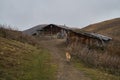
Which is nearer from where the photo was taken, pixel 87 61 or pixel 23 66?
pixel 23 66

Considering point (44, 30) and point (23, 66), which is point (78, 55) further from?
point (44, 30)

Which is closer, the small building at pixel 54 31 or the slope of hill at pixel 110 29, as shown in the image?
the small building at pixel 54 31

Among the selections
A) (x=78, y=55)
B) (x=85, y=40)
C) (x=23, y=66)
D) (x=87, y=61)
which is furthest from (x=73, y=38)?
(x=23, y=66)

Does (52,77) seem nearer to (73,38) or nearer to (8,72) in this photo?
(8,72)

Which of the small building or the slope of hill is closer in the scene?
the small building

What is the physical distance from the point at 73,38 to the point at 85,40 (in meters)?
2.74

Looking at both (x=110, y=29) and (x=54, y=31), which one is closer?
(x=54, y=31)

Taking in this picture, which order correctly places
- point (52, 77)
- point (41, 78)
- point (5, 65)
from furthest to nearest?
1. point (5, 65)
2. point (52, 77)
3. point (41, 78)

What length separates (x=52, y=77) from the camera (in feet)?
49.8

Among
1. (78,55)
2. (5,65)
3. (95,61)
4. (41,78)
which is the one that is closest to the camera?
(41,78)

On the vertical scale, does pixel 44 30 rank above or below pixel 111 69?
above

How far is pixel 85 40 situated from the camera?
47.8 meters

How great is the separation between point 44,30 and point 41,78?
192ft

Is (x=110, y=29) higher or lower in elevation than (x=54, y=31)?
higher
